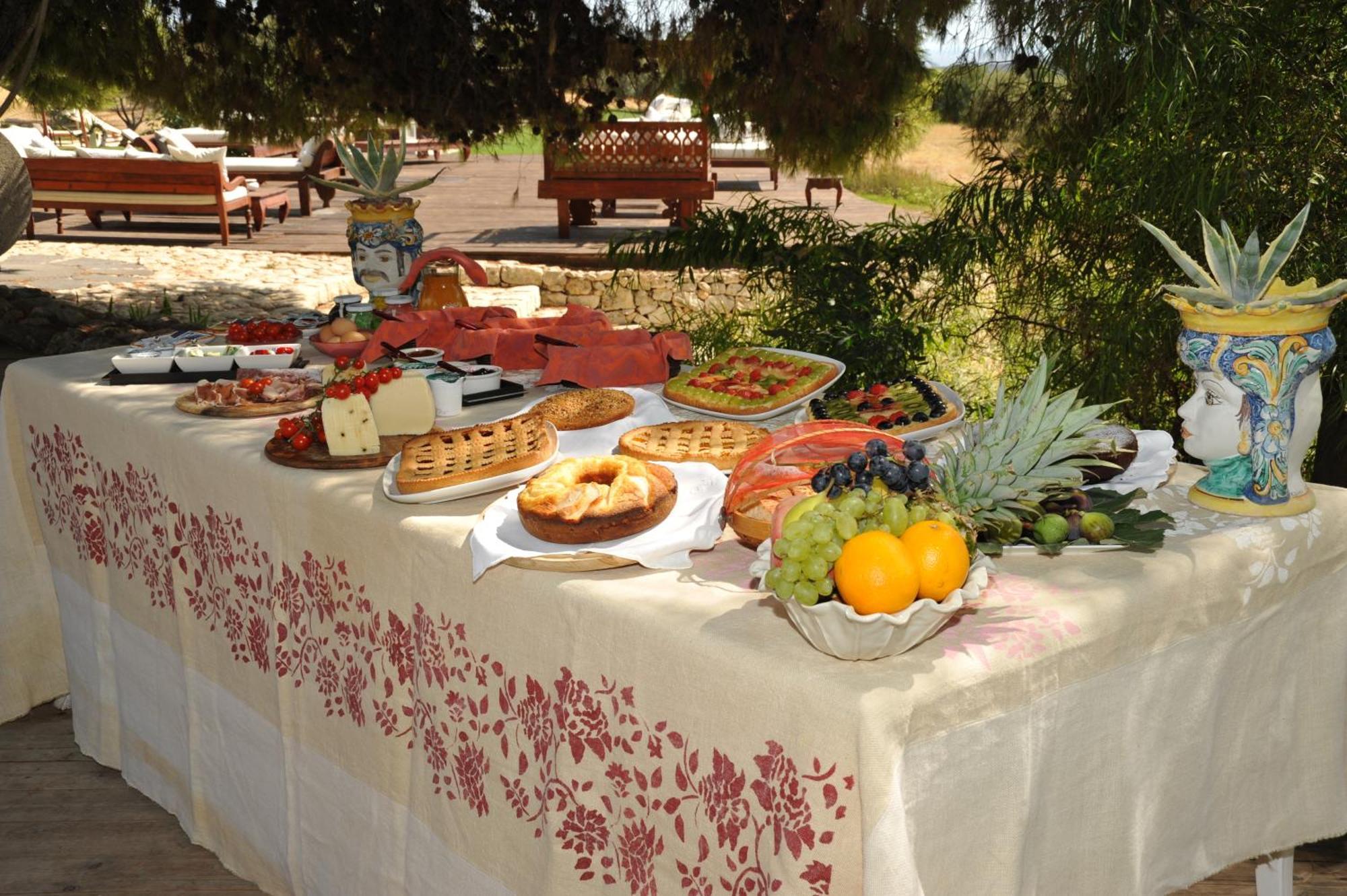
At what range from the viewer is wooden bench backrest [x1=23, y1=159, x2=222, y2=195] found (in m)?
12.3

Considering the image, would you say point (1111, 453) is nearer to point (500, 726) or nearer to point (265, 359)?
point (500, 726)

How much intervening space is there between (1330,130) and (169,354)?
10.6ft

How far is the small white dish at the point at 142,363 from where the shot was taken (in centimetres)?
297

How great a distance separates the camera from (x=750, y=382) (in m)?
2.61

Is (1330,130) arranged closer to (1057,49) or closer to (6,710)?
(1057,49)

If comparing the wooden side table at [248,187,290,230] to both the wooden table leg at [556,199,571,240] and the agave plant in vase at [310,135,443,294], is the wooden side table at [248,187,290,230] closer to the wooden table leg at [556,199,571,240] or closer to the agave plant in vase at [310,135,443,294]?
the wooden table leg at [556,199,571,240]

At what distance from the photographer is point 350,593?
85.8 inches

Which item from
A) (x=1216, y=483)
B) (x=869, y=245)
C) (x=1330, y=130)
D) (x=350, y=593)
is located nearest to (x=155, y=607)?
(x=350, y=593)

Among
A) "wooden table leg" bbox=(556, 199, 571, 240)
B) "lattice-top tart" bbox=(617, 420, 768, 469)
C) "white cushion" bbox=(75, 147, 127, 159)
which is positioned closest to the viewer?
"lattice-top tart" bbox=(617, 420, 768, 469)

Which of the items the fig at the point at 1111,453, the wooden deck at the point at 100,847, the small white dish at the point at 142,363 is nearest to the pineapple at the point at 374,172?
the small white dish at the point at 142,363

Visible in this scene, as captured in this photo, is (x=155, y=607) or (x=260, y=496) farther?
(x=155, y=607)

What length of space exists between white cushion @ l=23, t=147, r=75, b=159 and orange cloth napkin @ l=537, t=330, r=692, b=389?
1166 centimetres

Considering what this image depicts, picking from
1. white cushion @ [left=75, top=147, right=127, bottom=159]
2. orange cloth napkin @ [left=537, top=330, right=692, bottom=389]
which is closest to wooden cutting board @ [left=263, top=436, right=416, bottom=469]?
orange cloth napkin @ [left=537, top=330, right=692, bottom=389]

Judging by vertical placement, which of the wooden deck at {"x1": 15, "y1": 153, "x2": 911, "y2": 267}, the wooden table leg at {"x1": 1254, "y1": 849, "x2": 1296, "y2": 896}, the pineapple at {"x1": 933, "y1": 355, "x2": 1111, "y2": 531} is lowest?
the wooden table leg at {"x1": 1254, "y1": 849, "x2": 1296, "y2": 896}
